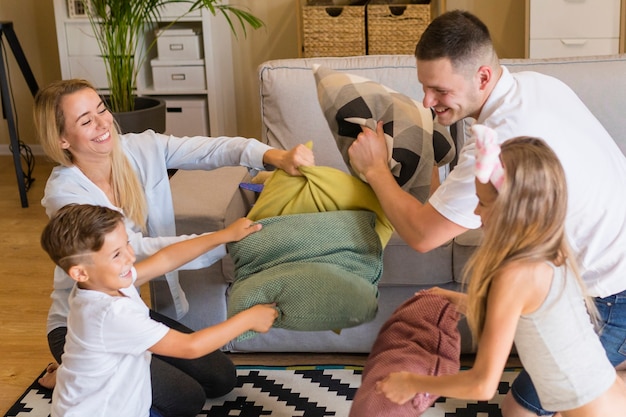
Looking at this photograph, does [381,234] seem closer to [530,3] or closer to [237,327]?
[237,327]

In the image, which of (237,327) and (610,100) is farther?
(610,100)

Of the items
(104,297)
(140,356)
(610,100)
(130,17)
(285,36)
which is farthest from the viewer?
(285,36)

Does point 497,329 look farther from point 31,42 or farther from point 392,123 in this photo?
point 31,42

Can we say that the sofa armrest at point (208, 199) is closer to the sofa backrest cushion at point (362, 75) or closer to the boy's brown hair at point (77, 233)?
the sofa backrest cushion at point (362, 75)

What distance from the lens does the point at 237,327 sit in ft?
6.47

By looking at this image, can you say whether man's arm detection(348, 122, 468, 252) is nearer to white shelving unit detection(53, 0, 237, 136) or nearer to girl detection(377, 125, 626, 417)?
girl detection(377, 125, 626, 417)

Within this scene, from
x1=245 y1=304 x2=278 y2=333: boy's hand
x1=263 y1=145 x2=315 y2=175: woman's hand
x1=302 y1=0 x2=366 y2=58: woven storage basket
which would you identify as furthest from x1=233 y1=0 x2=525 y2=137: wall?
x1=245 y1=304 x2=278 y2=333: boy's hand

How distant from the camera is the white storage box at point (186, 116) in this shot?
472 cm

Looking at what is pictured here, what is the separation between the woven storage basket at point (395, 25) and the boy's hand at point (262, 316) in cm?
270

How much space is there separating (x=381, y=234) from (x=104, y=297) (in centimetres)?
71

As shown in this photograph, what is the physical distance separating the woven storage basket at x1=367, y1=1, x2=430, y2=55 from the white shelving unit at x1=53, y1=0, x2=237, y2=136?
33.0 inches

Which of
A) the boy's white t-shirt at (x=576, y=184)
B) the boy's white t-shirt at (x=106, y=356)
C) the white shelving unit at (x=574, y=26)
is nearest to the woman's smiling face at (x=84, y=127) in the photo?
the boy's white t-shirt at (x=106, y=356)

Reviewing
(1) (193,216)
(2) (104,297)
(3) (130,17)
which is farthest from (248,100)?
(2) (104,297)

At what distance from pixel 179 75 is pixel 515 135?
3078 mm
